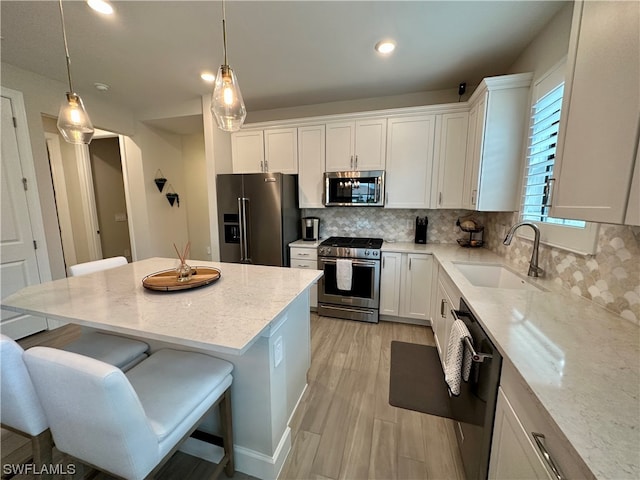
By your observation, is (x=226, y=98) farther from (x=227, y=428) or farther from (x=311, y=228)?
(x=311, y=228)

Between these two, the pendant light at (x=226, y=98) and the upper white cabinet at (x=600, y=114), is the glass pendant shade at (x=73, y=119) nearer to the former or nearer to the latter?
the pendant light at (x=226, y=98)

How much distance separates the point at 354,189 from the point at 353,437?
241cm

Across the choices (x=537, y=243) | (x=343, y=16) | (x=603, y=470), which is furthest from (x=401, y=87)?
(x=603, y=470)

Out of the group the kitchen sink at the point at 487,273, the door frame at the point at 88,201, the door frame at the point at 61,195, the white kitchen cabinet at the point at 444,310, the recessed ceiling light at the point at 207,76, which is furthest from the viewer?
the door frame at the point at 88,201

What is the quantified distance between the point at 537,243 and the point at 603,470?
5.21 ft

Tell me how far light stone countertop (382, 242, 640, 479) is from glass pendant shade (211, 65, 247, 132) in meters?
1.70

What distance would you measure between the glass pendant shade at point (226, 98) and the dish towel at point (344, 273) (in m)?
1.90

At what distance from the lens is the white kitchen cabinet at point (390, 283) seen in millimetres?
2900

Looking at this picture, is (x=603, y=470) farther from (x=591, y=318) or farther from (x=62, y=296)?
(x=62, y=296)

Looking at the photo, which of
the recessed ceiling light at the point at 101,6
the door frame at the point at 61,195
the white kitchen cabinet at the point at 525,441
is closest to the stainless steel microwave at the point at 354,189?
the recessed ceiling light at the point at 101,6

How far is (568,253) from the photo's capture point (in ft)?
5.00

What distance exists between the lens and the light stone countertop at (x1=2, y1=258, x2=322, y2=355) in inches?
37.5

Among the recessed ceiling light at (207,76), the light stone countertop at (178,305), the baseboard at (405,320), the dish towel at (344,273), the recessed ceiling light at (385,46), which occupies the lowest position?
the baseboard at (405,320)

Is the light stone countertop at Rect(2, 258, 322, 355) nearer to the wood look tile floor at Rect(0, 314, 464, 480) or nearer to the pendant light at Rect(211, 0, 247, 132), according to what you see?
the wood look tile floor at Rect(0, 314, 464, 480)
